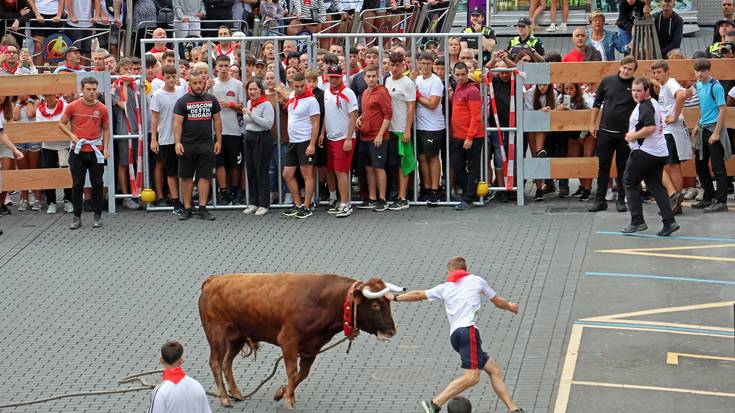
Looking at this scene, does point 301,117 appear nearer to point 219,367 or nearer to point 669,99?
point 669,99

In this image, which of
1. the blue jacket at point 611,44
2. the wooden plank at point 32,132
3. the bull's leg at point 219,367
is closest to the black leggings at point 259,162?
the wooden plank at point 32,132

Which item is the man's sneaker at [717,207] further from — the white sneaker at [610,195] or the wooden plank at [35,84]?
the wooden plank at [35,84]

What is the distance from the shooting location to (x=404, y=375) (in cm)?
1190

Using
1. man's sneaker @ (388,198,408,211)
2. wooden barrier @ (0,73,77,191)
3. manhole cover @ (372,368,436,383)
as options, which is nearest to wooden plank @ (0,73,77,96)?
wooden barrier @ (0,73,77,191)

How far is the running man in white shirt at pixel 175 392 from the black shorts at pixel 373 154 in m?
9.24

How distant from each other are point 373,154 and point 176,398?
950 centimetres

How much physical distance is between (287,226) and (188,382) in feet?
27.8

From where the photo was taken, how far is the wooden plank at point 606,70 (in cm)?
1808

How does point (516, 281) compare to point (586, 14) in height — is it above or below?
below

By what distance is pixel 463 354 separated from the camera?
35.1ft

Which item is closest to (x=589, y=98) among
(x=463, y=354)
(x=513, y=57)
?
(x=513, y=57)

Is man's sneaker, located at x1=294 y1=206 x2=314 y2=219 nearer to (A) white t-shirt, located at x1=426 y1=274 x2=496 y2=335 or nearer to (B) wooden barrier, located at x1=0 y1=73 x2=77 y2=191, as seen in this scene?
(B) wooden barrier, located at x1=0 y1=73 x2=77 y2=191

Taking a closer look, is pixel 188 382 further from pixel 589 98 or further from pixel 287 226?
pixel 589 98

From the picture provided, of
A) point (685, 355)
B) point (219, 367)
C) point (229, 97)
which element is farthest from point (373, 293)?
point (229, 97)
